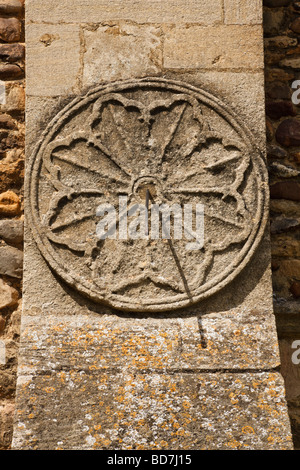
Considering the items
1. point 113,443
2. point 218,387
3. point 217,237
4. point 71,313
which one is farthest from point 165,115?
point 113,443

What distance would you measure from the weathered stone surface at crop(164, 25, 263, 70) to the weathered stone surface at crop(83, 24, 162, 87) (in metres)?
0.07

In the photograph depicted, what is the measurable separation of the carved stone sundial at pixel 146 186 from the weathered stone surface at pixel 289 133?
0.40 meters

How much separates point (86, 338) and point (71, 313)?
130 millimetres

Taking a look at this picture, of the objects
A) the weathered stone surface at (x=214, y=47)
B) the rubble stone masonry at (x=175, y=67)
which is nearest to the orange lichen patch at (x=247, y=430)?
the rubble stone masonry at (x=175, y=67)

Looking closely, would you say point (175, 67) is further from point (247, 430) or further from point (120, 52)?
point (247, 430)

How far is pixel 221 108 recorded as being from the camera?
8.38ft

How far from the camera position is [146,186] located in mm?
2500

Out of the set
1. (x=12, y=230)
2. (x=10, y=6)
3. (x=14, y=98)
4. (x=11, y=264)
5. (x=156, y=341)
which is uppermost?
(x=10, y=6)

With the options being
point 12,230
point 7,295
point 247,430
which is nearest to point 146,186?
point 12,230

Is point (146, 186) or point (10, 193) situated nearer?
point (146, 186)

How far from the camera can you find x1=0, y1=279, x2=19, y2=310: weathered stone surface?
2639 millimetres

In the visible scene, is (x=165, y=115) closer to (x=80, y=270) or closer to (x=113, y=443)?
(x=80, y=270)

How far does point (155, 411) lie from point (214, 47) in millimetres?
1592

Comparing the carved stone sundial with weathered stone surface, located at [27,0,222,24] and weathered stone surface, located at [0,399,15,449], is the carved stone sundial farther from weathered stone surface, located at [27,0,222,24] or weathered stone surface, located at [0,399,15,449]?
weathered stone surface, located at [0,399,15,449]
